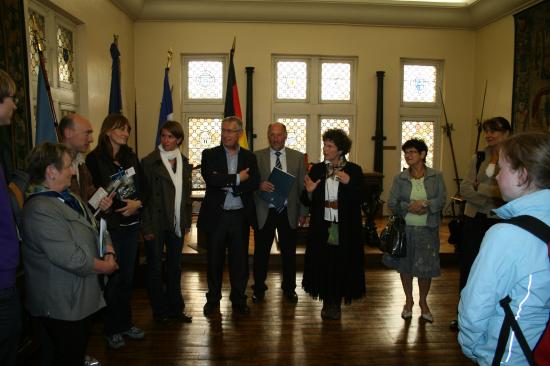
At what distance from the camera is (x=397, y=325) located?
11.4 ft

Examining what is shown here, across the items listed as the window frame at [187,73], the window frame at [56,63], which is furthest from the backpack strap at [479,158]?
the window frame at [187,73]

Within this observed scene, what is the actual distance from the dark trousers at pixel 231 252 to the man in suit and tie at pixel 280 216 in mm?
232

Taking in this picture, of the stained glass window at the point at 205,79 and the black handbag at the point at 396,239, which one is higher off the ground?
the stained glass window at the point at 205,79

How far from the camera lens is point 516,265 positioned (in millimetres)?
1276

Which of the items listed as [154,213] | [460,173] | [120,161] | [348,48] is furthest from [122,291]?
[460,173]

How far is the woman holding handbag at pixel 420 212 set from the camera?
11.3ft

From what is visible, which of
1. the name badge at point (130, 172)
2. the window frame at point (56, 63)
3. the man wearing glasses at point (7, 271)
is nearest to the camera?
the man wearing glasses at point (7, 271)

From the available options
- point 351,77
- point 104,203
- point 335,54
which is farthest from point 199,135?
point 104,203

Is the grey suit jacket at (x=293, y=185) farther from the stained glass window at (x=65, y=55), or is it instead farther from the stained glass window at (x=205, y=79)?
the stained glass window at (x=205, y=79)

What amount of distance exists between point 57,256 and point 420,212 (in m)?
2.54

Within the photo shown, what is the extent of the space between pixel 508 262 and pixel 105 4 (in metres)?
6.05

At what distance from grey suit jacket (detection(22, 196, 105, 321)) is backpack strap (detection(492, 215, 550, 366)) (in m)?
1.62

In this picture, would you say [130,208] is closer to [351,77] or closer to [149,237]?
[149,237]

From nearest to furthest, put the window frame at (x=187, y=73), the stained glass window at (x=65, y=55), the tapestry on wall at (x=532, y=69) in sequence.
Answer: the stained glass window at (x=65, y=55) < the tapestry on wall at (x=532, y=69) < the window frame at (x=187, y=73)
